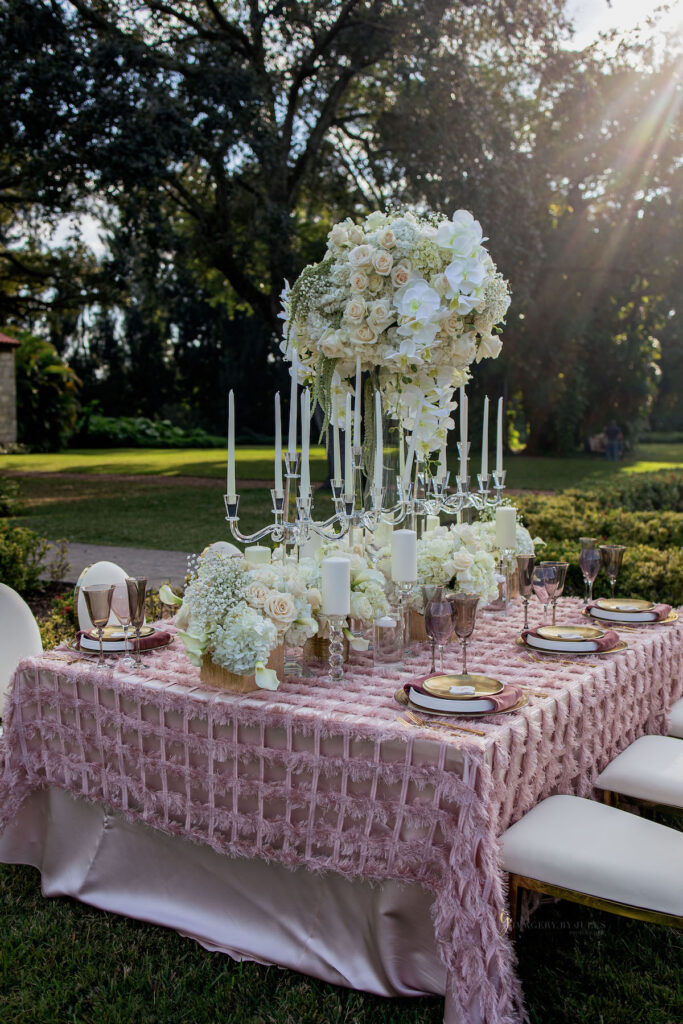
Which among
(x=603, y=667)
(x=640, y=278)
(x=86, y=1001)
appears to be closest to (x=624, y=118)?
(x=640, y=278)

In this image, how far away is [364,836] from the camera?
7.78ft

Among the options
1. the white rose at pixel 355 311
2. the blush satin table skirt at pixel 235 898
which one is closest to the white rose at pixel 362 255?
the white rose at pixel 355 311

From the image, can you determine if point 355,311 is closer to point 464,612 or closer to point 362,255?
point 362,255

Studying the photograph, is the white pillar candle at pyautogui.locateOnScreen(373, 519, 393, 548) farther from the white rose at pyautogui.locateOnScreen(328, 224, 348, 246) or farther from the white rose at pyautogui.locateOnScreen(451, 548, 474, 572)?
the white rose at pyautogui.locateOnScreen(328, 224, 348, 246)

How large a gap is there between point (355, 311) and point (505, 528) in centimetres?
119

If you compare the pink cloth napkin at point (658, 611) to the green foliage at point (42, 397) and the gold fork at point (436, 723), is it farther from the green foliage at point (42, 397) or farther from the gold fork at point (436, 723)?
the green foliage at point (42, 397)

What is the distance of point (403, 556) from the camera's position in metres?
2.91

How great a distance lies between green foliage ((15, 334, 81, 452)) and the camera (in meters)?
31.1

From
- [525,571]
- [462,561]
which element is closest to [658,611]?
[525,571]

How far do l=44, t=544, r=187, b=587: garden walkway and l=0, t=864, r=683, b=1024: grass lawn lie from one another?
16.8ft

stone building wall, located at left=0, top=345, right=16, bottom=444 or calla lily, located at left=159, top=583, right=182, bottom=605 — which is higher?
stone building wall, located at left=0, top=345, right=16, bottom=444

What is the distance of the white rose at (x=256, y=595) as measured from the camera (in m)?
2.61

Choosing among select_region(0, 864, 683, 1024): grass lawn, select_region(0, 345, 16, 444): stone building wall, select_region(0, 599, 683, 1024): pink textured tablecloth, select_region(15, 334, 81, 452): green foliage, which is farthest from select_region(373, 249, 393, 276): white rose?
select_region(15, 334, 81, 452): green foliage

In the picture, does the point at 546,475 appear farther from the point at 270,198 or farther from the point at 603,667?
the point at 603,667
